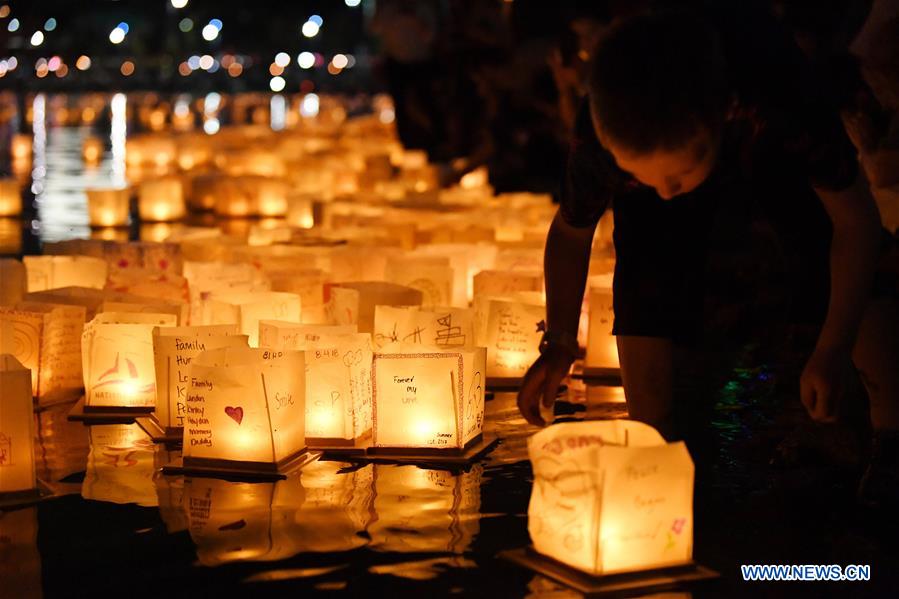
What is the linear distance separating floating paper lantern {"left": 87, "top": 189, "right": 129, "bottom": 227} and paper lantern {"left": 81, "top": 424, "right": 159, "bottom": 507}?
675cm

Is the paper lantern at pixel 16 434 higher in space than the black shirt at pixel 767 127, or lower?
lower

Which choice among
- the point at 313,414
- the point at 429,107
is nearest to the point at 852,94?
the point at 313,414

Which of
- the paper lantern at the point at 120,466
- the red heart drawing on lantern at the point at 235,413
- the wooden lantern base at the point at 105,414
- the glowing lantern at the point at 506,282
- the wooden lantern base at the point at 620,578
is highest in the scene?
the glowing lantern at the point at 506,282

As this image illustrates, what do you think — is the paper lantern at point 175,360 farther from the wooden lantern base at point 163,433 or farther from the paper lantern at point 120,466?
the paper lantern at point 120,466

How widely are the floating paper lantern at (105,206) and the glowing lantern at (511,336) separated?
6.40m

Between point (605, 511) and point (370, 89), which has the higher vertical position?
point (370, 89)

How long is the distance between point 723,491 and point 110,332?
7.01ft

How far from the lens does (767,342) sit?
20.8 feet

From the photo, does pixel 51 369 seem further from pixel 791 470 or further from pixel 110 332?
pixel 791 470

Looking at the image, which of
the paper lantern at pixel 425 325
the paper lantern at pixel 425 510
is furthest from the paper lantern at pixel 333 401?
the paper lantern at pixel 425 325

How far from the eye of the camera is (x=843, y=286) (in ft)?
10.1

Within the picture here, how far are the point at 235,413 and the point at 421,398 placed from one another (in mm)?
571

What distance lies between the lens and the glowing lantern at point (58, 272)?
6344 mm

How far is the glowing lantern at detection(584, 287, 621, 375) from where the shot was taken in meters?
5.76
